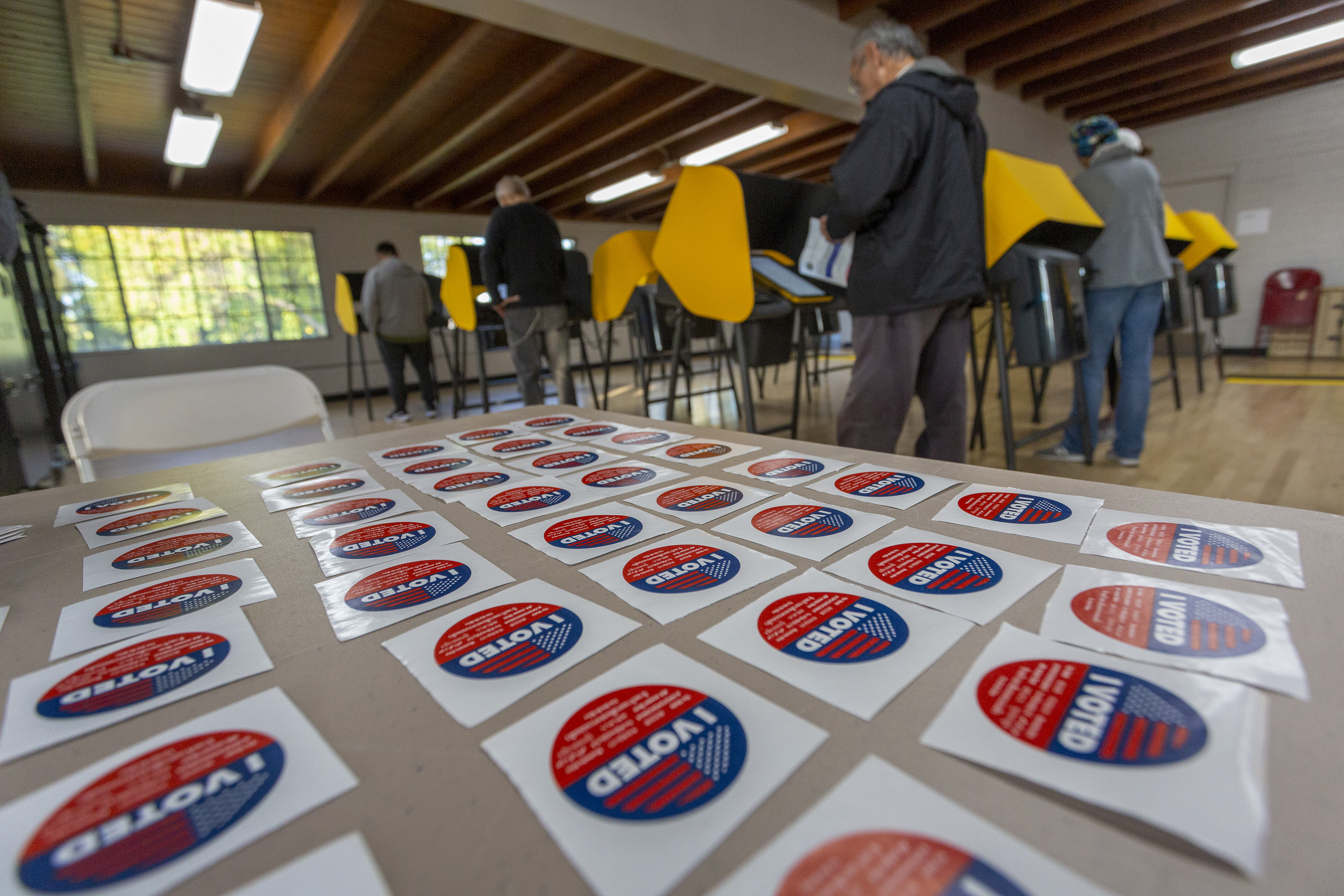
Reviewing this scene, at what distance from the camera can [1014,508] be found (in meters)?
0.51

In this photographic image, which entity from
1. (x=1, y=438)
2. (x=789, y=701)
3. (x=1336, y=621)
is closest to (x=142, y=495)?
(x=789, y=701)

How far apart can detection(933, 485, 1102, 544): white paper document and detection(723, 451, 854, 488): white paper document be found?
0.51 ft

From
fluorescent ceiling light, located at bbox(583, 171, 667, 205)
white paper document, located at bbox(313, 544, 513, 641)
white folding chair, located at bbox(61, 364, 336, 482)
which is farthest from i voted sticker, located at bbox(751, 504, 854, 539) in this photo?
fluorescent ceiling light, located at bbox(583, 171, 667, 205)

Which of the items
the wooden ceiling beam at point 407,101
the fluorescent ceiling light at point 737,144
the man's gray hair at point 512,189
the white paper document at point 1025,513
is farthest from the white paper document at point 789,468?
the fluorescent ceiling light at point 737,144

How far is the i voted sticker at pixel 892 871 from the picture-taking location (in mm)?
183

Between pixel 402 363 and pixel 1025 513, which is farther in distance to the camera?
pixel 402 363

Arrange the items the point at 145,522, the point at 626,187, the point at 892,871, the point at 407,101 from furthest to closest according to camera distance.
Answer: the point at 626,187 < the point at 407,101 < the point at 145,522 < the point at 892,871

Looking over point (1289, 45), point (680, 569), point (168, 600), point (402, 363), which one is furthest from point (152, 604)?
point (1289, 45)

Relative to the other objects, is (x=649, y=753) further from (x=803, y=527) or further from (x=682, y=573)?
(x=803, y=527)

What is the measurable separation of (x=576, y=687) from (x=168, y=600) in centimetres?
35

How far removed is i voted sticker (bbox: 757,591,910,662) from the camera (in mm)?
320

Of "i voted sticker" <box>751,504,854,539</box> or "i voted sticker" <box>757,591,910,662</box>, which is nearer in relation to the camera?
"i voted sticker" <box>757,591,910,662</box>

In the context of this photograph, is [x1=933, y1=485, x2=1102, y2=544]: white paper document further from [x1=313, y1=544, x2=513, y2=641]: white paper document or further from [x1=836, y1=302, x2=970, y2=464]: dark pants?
[x1=836, y1=302, x2=970, y2=464]: dark pants

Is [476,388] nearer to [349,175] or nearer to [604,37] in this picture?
[349,175]
